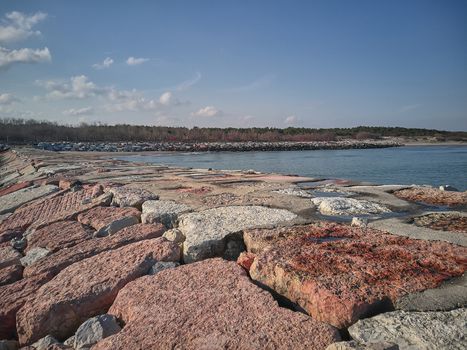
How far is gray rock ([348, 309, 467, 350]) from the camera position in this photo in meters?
1.11

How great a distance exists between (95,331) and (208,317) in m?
0.53

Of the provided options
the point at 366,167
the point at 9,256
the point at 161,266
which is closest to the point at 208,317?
the point at 161,266

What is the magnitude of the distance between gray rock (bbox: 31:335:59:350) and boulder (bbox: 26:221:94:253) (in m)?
1.09

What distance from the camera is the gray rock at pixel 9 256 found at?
2.52 meters

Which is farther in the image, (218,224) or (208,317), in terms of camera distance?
(218,224)

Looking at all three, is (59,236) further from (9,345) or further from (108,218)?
(9,345)

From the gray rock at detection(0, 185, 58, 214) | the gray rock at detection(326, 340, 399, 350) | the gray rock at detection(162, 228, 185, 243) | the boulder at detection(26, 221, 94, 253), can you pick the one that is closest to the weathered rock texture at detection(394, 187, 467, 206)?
the gray rock at detection(162, 228, 185, 243)

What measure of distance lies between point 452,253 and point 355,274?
560 mm

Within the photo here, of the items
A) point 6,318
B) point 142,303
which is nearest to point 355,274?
point 142,303

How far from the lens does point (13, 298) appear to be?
1.91 meters

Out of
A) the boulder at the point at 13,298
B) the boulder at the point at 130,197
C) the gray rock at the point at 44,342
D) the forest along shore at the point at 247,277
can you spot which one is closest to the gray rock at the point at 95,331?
the forest along shore at the point at 247,277

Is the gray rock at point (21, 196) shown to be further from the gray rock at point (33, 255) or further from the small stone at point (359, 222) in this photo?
the small stone at point (359, 222)

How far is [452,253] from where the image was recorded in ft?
5.55

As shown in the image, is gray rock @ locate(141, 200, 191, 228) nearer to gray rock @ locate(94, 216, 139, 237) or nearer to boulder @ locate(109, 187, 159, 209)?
gray rock @ locate(94, 216, 139, 237)
